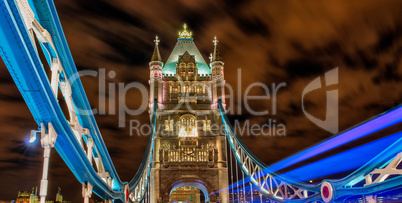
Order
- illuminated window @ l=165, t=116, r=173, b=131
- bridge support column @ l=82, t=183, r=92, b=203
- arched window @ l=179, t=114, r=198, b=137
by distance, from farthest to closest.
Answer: illuminated window @ l=165, t=116, r=173, b=131 < arched window @ l=179, t=114, r=198, b=137 < bridge support column @ l=82, t=183, r=92, b=203

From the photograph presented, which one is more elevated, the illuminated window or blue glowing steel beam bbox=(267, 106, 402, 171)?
the illuminated window

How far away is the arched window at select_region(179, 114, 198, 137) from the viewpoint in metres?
45.0

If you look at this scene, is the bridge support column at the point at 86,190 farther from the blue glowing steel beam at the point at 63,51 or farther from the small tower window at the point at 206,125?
the small tower window at the point at 206,125

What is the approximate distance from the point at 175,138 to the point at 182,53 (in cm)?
1443

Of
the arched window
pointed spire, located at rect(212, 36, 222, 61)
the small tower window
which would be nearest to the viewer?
the arched window

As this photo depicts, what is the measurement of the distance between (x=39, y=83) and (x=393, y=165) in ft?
34.4

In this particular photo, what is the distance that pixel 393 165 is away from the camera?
11516 millimetres

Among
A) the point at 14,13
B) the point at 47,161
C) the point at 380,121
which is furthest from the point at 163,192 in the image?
the point at 14,13

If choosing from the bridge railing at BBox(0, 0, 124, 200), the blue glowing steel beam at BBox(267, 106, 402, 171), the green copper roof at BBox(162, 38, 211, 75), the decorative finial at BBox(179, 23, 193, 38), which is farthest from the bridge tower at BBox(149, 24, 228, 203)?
the bridge railing at BBox(0, 0, 124, 200)

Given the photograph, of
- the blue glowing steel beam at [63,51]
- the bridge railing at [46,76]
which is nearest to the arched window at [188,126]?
the blue glowing steel beam at [63,51]

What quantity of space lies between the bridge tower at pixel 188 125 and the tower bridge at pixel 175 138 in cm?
12

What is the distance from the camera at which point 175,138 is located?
44656mm

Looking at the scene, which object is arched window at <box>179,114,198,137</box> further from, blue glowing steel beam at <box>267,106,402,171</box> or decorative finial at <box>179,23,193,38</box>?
decorative finial at <box>179,23,193,38</box>

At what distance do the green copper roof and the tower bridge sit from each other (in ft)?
0.50
